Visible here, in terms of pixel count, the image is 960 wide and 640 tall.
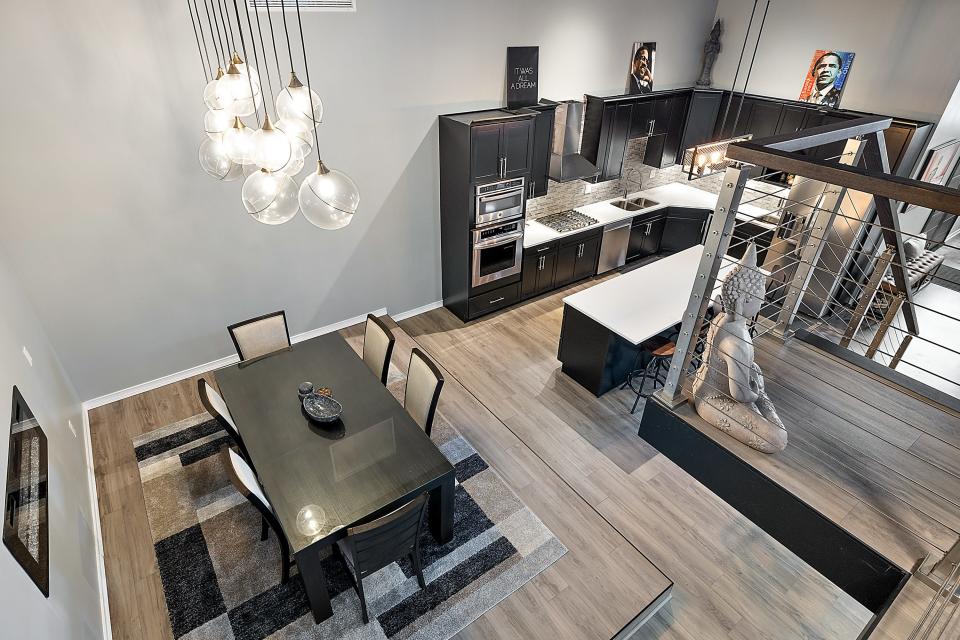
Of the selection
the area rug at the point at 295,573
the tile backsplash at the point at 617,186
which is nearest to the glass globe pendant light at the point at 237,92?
the area rug at the point at 295,573

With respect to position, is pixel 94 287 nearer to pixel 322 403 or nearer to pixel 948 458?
pixel 322 403

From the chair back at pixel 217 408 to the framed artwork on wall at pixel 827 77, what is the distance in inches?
275

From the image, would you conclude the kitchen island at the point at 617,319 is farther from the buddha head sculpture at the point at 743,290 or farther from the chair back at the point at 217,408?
the chair back at the point at 217,408

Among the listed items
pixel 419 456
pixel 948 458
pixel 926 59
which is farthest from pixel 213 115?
pixel 926 59

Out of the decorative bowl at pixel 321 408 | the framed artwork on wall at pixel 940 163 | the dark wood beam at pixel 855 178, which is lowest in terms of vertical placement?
the decorative bowl at pixel 321 408

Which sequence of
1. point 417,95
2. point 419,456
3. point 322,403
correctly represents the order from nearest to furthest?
point 419,456 < point 322,403 < point 417,95

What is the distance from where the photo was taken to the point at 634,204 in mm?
7297

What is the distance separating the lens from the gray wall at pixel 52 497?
2.00 metres

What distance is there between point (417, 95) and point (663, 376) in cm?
369

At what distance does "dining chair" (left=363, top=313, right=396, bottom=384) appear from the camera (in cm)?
400

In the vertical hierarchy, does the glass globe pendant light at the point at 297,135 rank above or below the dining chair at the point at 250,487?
above

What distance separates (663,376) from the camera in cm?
529

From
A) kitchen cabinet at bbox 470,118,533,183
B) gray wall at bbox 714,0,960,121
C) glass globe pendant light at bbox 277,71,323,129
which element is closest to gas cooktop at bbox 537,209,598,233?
kitchen cabinet at bbox 470,118,533,183

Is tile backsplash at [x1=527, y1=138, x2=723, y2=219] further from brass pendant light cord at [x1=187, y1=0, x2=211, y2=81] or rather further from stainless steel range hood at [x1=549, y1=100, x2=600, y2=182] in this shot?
brass pendant light cord at [x1=187, y1=0, x2=211, y2=81]
